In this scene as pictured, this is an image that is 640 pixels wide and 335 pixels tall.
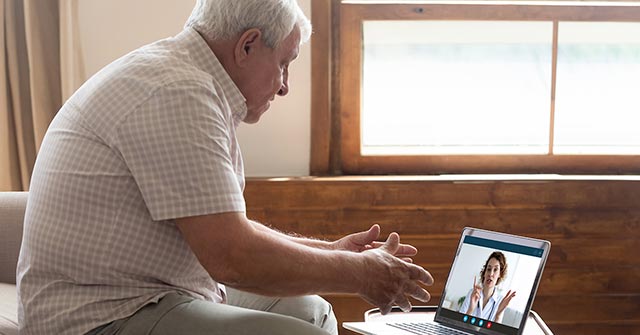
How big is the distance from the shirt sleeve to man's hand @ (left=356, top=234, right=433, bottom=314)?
284 mm

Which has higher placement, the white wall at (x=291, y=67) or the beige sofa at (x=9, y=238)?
the white wall at (x=291, y=67)

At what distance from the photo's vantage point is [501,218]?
8.79 feet

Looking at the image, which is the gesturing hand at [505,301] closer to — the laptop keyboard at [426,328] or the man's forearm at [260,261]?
the laptop keyboard at [426,328]

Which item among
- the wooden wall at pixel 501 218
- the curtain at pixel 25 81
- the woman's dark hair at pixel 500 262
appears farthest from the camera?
the wooden wall at pixel 501 218

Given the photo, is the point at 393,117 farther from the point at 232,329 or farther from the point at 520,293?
the point at 232,329

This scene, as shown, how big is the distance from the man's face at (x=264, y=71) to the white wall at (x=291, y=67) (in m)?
1.02

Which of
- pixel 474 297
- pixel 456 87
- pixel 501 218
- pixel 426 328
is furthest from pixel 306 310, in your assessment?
pixel 456 87

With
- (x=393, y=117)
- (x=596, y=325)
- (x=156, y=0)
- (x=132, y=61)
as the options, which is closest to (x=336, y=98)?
(x=393, y=117)

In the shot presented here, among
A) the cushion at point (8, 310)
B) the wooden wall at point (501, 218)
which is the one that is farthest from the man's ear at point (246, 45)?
the wooden wall at point (501, 218)

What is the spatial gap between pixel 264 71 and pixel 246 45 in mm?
71

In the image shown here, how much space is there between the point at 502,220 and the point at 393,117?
1.64 ft

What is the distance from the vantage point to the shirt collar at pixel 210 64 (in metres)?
1.54

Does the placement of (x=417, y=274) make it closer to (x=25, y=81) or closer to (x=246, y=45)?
(x=246, y=45)

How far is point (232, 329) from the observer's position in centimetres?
140
